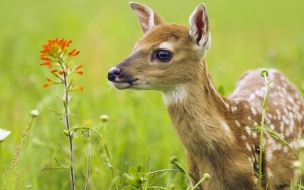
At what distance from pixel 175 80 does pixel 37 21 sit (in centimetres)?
859

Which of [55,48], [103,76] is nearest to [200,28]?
[55,48]

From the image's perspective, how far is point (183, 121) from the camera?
3885mm

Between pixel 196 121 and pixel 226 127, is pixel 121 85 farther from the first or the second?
pixel 226 127

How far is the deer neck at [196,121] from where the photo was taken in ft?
12.7

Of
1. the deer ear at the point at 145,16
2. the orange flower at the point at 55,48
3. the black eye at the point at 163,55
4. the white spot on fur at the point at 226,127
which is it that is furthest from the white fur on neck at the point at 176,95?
the orange flower at the point at 55,48

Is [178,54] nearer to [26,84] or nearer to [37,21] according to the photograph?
[26,84]

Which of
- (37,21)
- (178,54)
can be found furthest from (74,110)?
(37,21)

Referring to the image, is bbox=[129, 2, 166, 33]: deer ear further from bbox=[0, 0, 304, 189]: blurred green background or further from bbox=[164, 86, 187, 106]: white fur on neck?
bbox=[164, 86, 187, 106]: white fur on neck

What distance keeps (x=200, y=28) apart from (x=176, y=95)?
44 centimetres

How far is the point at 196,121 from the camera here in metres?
3.88

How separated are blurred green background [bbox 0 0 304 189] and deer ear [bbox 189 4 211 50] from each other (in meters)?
0.51

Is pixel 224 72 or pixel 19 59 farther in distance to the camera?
pixel 19 59

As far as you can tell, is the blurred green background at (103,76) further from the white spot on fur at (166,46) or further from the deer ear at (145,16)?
the white spot on fur at (166,46)

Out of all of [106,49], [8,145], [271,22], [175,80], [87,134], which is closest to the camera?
[87,134]
